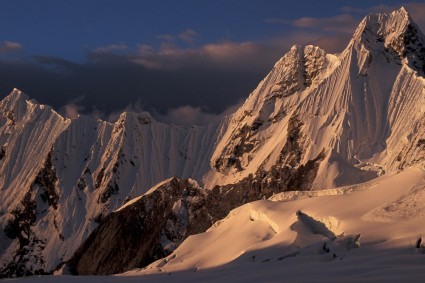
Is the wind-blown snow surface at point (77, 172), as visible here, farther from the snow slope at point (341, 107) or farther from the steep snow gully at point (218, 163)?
the snow slope at point (341, 107)

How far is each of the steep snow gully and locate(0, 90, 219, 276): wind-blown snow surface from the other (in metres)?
0.33

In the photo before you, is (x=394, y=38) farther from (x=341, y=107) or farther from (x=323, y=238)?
(x=323, y=238)

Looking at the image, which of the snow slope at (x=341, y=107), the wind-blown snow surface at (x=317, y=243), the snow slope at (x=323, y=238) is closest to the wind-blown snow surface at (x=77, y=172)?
the snow slope at (x=341, y=107)

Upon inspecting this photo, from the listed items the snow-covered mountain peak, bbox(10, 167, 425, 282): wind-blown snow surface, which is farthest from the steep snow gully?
bbox(10, 167, 425, 282): wind-blown snow surface

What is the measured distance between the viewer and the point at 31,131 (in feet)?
634

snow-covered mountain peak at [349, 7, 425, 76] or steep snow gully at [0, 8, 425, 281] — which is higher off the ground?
snow-covered mountain peak at [349, 7, 425, 76]

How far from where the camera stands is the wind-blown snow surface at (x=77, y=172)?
535 ft

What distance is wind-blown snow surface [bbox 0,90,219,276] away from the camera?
163125 mm

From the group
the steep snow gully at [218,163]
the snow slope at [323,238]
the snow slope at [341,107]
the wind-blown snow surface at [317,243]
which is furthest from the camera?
the snow slope at [341,107]

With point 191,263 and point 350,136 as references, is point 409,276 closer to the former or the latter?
point 191,263

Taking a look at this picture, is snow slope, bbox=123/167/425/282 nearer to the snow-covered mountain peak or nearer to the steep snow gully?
the steep snow gully

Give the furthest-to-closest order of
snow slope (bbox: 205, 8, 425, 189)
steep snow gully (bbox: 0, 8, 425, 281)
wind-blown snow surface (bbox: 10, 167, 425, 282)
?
snow slope (bbox: 205, 8, 425, 189)
steep snow gully (bbox: 0, 8, 425, 281)
wind-blown snow surface (bbox: 10, 167, 425, 282)

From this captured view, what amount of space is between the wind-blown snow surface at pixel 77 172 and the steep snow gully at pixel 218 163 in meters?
0.33

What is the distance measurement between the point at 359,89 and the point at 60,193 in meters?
73.7
